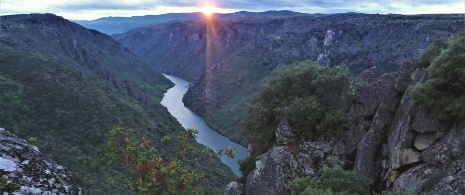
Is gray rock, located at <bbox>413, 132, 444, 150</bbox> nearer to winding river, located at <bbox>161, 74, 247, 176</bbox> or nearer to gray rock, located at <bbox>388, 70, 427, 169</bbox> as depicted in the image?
gray rock, located at <bbox>388, 70, 427, 169</bbox>

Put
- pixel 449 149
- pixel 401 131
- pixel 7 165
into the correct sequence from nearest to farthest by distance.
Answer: pixel 7 165 < pixel 449 149 < pixel 401 131

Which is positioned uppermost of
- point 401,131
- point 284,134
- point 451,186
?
point 451,186

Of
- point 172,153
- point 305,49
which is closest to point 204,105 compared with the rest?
point 305,49

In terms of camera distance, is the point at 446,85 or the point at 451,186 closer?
the point at 451,186

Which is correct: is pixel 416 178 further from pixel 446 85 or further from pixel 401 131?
pixel 446 85

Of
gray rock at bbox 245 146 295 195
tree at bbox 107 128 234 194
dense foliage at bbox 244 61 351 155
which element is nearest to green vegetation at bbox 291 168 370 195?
gray rock at bbox 245 146 295 195

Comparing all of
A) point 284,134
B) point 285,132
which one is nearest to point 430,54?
point 285,132
